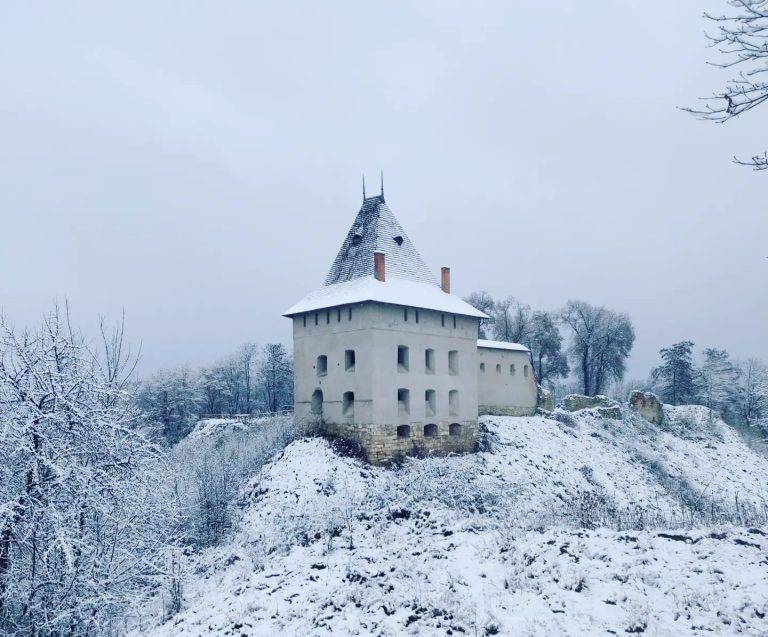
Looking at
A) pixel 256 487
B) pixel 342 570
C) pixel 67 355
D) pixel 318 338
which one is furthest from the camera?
pixel 318 338

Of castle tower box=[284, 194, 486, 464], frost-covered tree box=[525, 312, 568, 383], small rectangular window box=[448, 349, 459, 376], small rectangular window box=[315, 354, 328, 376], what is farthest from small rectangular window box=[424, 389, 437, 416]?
frost-covered tree box=[525, 312, 568, 383]

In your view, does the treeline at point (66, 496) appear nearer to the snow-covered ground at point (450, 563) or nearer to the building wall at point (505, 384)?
the snow-covered ground at point (450, 563)

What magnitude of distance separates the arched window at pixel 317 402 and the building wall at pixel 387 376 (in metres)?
0.22

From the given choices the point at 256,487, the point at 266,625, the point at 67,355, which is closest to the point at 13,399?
the point at 67,355

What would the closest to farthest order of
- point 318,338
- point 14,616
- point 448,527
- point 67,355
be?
1. point 14,616
2. point 67,355
3. point 448,527
4. point 318,338

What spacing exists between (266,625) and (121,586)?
305 centimetres

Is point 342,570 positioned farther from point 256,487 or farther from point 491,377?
point 491,377

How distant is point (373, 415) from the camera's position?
67.7 feet

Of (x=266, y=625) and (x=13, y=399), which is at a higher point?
(x=13, y=399)

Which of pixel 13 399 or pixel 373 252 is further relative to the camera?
pixel 373 252

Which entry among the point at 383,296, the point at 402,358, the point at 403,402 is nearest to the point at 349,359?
the point at 402,358

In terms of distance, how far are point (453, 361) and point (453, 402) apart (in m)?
1.79

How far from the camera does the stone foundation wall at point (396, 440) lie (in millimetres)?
20656

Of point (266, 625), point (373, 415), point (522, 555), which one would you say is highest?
point (373, 415)
